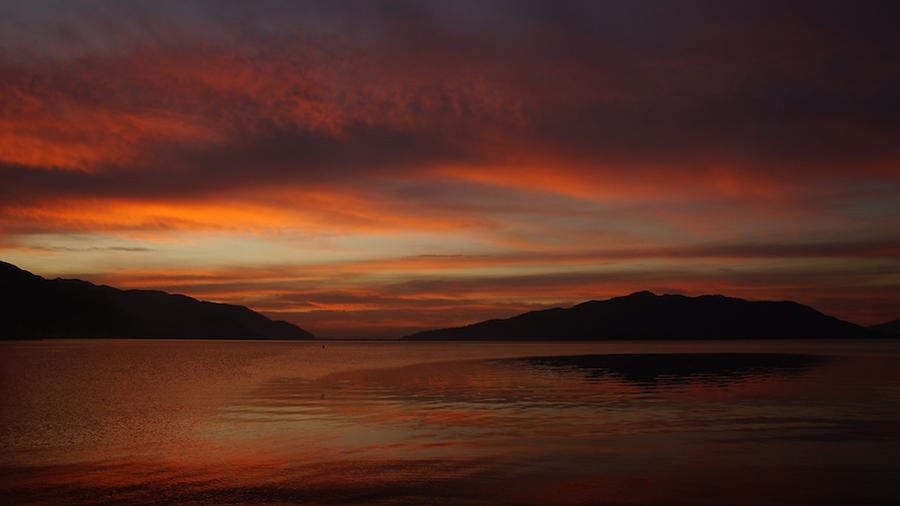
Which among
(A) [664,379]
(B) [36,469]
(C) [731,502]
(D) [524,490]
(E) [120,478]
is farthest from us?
(A) [664,379]

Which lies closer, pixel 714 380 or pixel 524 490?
pixel 524 490

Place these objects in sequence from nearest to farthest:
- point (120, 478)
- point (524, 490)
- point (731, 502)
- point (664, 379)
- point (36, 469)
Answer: point (731, 502) → point (524, 490) → point (120, 478) → point (36, 469) → point (664, 379)

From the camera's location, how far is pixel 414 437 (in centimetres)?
2897

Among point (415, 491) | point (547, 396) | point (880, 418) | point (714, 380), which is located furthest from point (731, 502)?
point (714, 380)

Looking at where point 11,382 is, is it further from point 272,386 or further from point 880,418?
point 880,418

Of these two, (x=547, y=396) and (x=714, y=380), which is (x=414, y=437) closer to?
(x=547, y=396)

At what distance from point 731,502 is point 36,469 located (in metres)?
21.8

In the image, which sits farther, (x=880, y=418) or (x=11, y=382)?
(x=11, y=382)

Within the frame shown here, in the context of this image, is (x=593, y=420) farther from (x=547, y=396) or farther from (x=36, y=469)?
(x=36, y=469)

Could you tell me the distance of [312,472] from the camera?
72.2ft

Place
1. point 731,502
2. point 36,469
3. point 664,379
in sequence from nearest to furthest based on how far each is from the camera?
1. point 731,502
2. point 36,469
3. point 664,379

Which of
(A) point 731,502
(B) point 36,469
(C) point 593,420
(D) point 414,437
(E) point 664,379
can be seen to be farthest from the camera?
(E) point 664,379

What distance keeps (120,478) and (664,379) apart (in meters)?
52.3

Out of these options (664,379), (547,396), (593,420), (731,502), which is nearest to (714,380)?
(664,379)
